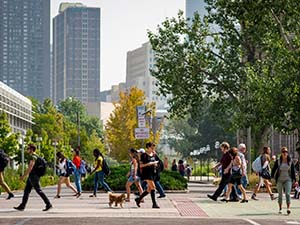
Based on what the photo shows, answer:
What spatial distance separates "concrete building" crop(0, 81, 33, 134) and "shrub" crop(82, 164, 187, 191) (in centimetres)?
5847

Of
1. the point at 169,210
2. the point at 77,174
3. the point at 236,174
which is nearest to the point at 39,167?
the point at 169,210

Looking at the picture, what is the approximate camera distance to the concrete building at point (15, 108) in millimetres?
104875

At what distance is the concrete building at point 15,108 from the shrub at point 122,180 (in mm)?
58474

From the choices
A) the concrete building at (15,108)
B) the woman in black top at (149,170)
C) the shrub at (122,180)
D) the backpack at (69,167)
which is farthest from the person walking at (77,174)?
Answer: the concrete building at (15,108)

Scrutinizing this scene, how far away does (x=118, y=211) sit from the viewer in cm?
2544

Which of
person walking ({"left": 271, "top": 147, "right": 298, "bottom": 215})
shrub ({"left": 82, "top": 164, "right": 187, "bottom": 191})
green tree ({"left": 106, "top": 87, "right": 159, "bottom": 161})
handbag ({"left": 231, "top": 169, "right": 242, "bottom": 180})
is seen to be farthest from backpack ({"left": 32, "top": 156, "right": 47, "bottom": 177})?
green tree ({"left": 106, "top": 87, "right": 159, "bottom": 161})

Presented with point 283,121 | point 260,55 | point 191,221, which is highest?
point 260,55

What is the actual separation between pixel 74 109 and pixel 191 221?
17646 centimetres

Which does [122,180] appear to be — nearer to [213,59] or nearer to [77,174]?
[77,174]

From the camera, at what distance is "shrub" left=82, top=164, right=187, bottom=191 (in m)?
40.9

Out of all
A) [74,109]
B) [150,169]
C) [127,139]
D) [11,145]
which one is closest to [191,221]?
[150,169]

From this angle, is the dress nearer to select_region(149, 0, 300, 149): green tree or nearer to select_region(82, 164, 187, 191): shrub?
select_region(82, 164, 187, 191): shrub

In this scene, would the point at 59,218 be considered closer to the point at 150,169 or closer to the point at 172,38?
the point at 150,169

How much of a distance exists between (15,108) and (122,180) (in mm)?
73772
